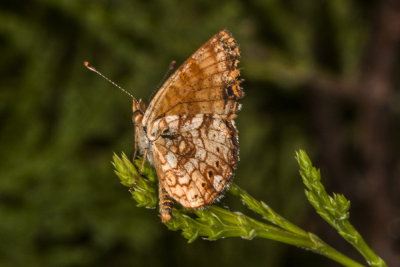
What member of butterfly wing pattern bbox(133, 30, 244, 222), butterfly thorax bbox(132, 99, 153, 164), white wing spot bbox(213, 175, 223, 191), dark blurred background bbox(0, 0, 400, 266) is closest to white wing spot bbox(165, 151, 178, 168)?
butterfly wing pattern bbox(133, 30, 244, 222)

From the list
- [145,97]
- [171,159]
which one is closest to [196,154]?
[171,159]

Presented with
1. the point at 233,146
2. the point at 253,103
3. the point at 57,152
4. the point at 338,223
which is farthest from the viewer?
the point at 253,103

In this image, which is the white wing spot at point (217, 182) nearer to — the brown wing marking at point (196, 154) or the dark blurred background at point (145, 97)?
the brown wing marking at point (196, 154)

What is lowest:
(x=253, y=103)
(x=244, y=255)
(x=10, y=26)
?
(x=244, y=255)

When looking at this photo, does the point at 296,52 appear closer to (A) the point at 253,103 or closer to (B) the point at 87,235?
(A) the point at 253,103

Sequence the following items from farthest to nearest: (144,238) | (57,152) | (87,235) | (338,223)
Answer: (87,235)
(144,238)
(57,152)
(338,223)

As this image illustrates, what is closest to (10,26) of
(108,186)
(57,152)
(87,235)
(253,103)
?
(57,152)

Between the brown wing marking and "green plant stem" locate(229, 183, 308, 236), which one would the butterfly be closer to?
the brown wing marking
